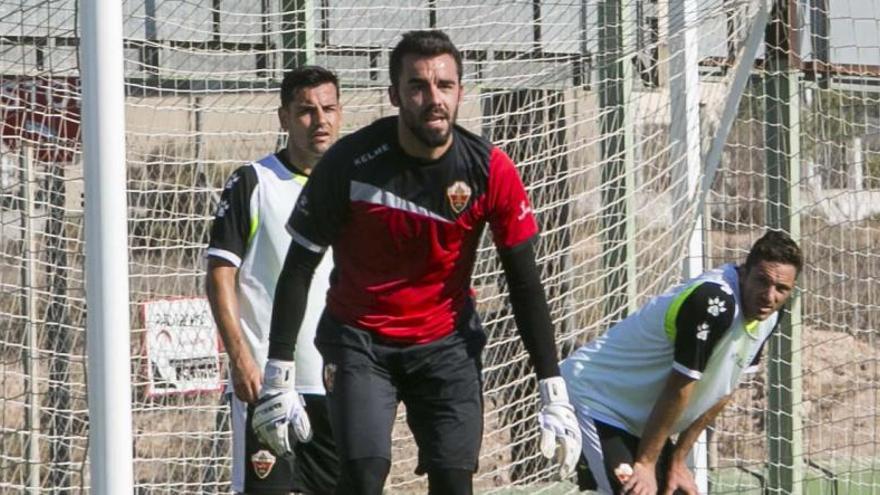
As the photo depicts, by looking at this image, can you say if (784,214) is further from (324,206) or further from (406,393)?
(324,206)

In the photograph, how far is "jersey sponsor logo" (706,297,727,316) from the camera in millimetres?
7246

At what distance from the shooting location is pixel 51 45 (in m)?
8.20

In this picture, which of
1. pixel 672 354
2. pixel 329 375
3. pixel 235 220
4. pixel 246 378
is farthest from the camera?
pixel 672 354

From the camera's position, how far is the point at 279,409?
5.90 metres

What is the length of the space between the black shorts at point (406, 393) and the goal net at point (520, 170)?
251 cm

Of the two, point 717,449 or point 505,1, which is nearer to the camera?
point 505,1

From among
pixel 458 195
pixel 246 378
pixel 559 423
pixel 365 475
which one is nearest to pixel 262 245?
pixel 246 378

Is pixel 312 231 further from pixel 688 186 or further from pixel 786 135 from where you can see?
pixel 786 135

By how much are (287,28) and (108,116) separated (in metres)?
2.77

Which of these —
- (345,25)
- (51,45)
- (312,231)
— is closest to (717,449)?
(345,25)

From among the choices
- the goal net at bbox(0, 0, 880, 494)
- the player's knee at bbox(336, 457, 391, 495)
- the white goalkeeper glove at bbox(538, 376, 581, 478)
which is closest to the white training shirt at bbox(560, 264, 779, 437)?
the goal net at bbox(0, 0, 880, 494)

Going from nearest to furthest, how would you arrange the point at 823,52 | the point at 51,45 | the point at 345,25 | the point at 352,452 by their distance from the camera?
the point at 352,452, the point at 51,45, the point at 345,25, the point at 823,52

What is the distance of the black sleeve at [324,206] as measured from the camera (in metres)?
5.84

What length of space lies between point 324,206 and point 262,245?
1.03 meters
